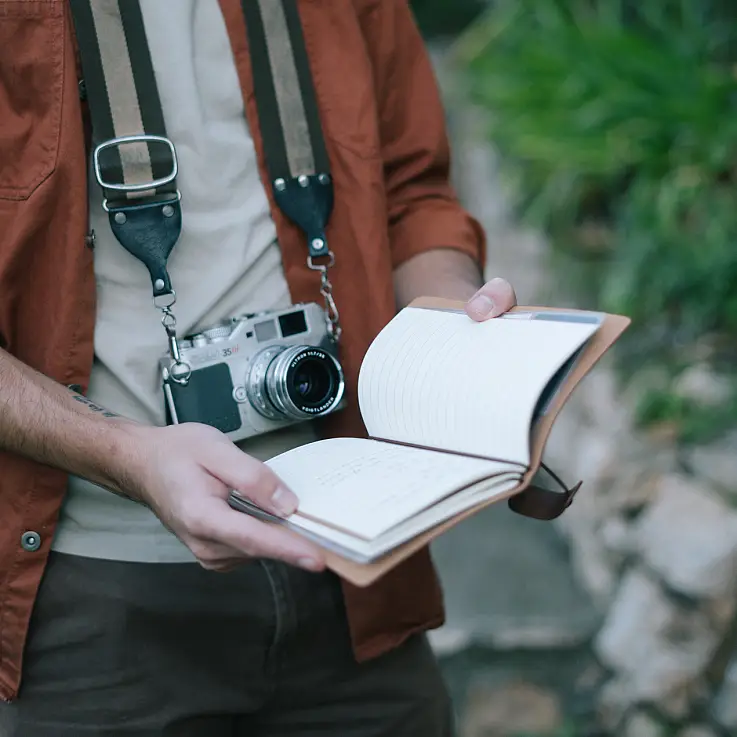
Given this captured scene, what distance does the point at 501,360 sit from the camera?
93cm

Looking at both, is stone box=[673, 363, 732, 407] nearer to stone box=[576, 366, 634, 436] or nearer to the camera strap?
stone box=[576, 366, 634, 436]

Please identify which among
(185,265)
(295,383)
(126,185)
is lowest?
(295,383)

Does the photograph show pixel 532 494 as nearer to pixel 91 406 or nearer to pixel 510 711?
pixel 91 406

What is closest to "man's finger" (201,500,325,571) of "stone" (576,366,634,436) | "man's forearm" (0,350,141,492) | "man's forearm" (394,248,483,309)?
"man's forearm" (0,350,141,492)

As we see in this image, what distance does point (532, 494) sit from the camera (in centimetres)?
99

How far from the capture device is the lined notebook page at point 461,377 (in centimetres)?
89

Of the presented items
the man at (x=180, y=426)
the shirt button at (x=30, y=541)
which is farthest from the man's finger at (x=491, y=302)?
the shirt button at (x=30, y=541)

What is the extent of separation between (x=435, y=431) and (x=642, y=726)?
1.38 meters

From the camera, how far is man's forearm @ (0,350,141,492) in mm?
966

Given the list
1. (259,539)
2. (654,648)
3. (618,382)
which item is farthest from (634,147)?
(259,539)

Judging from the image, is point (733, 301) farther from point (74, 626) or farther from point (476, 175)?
point (74, 626)

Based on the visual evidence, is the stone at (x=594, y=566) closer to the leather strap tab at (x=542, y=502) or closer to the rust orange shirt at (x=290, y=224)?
the rust orange shirt at (x=290, y=224)

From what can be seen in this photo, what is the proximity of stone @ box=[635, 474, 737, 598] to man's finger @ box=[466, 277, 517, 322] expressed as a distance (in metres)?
1.23

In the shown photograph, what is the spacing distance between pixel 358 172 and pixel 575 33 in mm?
2218
